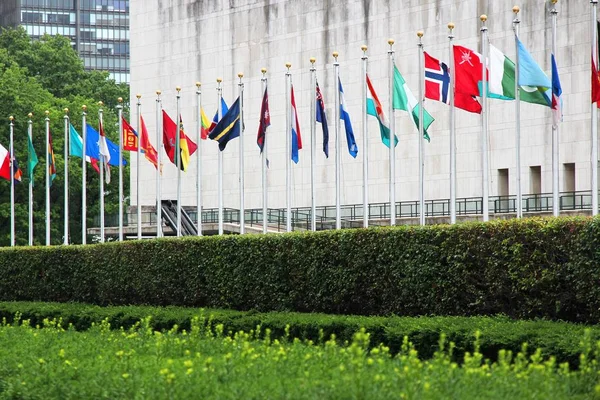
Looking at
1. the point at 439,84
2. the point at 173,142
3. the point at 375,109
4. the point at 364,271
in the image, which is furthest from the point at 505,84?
the point at 173,142

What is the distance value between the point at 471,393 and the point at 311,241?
16880 mm

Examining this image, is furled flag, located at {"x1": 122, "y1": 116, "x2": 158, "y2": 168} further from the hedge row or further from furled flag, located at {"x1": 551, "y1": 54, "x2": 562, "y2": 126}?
furled flag, located at {"x1": 551, "y1": 54, "x2": 562, "y2": 126}

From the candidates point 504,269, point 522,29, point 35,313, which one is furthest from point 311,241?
point 522,29

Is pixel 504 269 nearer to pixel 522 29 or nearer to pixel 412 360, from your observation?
pixel 412 360

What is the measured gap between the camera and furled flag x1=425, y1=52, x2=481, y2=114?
30.9 metres

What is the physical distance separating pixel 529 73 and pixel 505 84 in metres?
1.14

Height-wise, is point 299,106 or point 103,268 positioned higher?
point 299,106

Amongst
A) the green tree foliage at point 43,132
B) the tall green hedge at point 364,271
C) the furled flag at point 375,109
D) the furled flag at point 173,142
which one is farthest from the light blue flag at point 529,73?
the green tree foliage at point 43,132

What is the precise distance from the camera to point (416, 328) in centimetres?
1928

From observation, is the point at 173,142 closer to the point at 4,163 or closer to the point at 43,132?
the point at 4,163

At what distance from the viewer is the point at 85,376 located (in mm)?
12953

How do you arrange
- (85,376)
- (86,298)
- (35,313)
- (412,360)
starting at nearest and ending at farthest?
1. (412,360)
2. (85,376)
3. (35,313)
4. (86,298)

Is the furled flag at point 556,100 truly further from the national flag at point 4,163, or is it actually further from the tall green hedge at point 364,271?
the national flag at point 4,163

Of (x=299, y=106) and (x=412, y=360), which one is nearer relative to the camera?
(x=412, y=360)
